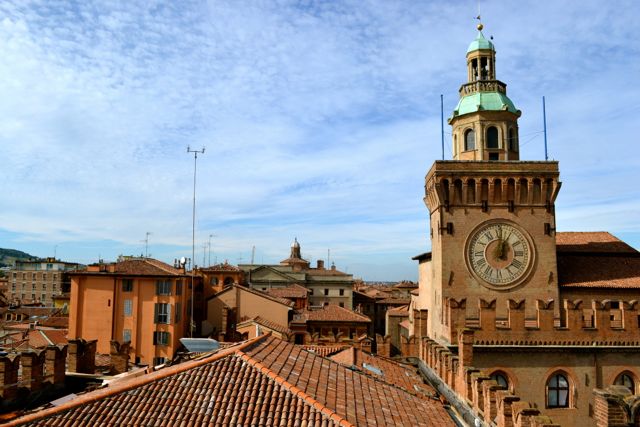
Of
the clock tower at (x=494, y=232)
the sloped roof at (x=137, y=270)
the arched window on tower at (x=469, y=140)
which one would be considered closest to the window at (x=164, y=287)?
the sloped roof at (x=137, y=270)

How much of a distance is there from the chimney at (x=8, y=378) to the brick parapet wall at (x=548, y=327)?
56.0 ft

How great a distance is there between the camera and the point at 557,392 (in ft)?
78.4

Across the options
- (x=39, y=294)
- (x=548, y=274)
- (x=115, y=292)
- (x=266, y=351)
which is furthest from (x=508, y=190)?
(x=39, y=294)

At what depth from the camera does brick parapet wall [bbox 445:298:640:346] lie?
78.3ft

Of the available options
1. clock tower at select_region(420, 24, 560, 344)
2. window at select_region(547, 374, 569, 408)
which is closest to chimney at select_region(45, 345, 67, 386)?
clock tower at select_region(420, 24, 560, 344)

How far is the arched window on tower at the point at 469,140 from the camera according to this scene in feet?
103

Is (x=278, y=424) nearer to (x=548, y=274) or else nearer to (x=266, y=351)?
(x=266, y=351)

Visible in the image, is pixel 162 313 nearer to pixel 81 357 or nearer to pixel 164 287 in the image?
pixel 164 287

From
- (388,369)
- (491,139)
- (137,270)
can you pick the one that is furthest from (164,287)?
(388,369)

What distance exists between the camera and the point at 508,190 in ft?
92.8

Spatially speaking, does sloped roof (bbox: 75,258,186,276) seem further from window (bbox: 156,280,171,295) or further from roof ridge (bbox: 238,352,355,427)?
roof ridge (bbox: 238,352,355,427)

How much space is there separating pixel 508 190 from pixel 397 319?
31.9 meters

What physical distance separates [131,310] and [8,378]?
3331cm

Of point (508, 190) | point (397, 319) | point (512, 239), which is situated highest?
point (508, 190)
